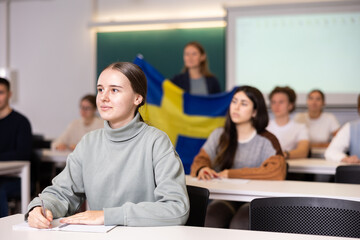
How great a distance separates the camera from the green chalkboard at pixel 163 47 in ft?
21.4

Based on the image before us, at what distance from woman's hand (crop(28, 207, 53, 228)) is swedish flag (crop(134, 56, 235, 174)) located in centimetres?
263

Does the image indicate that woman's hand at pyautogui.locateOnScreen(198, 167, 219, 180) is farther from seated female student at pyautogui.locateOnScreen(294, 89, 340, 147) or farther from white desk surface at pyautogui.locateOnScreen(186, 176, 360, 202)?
seated female student at pyautogui.locateOnScreen(294, 89, 340, 147)

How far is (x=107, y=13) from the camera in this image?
7020 mm

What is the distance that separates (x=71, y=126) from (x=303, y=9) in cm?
367

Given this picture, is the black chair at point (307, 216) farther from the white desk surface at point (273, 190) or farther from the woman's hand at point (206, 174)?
the woman's hand at point (206, 174)

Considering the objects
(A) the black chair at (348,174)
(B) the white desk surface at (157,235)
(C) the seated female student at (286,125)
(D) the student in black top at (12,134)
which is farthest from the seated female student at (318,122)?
(B) the white desk surface at (157,235)

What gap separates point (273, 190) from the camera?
7.82 feet

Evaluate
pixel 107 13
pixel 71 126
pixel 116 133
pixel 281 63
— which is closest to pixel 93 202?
pixel 116 133

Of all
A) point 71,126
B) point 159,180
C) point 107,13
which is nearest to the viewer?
point 159,180

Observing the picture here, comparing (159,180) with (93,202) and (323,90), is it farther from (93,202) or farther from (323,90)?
(323,90)

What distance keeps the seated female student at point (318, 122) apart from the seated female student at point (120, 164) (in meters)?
4.16

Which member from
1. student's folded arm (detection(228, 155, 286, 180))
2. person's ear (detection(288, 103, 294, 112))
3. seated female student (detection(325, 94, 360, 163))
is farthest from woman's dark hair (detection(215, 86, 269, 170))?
person's ear (detection(288, 103, 294, 112))

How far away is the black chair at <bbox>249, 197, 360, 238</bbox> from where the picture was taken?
1631 mm

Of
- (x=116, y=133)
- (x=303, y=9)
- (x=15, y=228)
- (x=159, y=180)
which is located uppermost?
(x=303, y=9)
